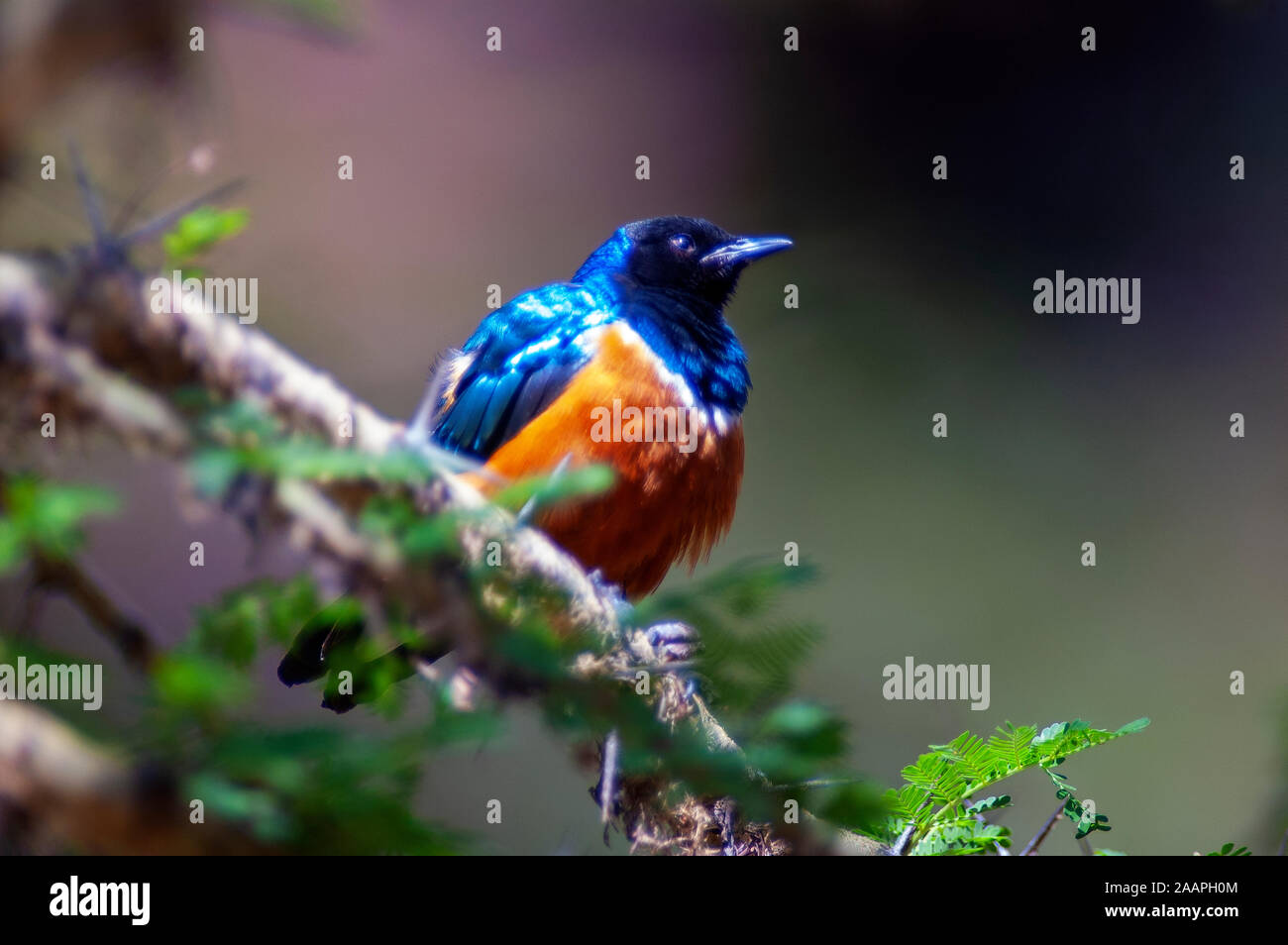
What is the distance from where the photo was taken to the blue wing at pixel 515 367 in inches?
124

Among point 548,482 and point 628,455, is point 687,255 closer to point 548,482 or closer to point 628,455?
point 628,455

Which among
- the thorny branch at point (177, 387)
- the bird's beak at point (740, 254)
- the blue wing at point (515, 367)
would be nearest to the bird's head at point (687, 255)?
the bird's beak at point (740, 254)

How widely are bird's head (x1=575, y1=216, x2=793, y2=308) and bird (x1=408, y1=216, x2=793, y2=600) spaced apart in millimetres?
48

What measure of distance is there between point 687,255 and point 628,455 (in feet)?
3.32

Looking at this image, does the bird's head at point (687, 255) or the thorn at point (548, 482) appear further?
the bird's head at point (687, 255)

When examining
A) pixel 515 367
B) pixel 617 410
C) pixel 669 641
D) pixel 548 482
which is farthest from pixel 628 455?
pixel 548 482

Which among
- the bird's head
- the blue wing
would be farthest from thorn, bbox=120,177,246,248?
the bird's head

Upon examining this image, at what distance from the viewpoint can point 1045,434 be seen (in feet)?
21.6

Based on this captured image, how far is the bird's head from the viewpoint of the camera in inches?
145

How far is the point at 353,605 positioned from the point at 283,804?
0.57ft

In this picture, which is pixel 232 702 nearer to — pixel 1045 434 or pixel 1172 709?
pixel 1172 709

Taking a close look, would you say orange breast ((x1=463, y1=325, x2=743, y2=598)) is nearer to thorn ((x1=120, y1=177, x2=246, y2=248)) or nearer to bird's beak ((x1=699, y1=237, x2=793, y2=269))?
bird's beak ((x1=699, y1=237, x2=793, y2=269))

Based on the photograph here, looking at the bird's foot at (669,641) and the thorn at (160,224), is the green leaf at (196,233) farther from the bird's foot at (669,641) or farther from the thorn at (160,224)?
the bird's foot at (669,641)
